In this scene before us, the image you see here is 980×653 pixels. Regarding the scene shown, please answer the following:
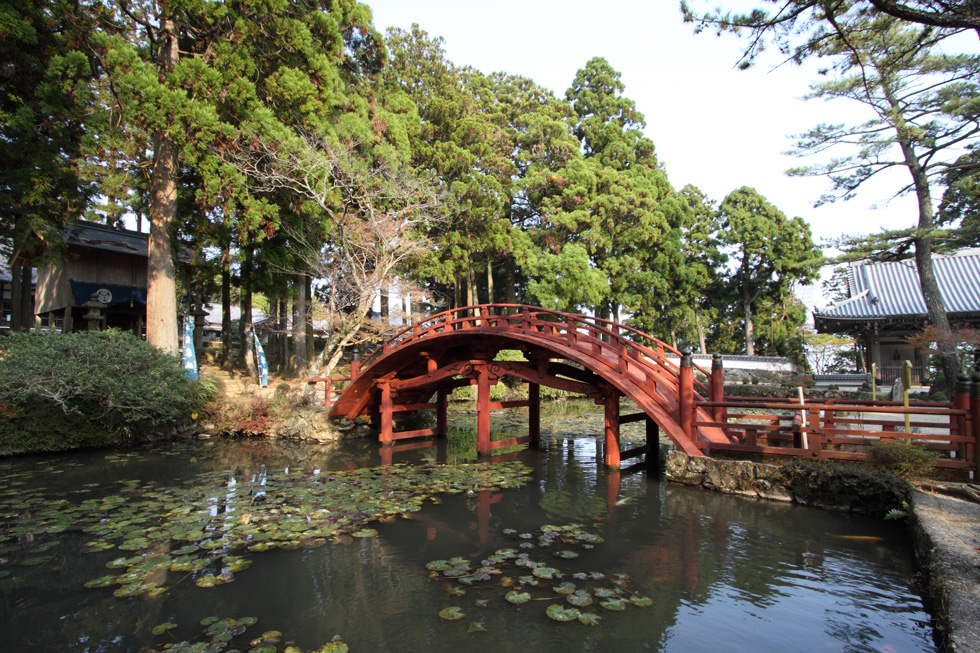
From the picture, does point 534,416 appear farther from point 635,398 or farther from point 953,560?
point 953,560

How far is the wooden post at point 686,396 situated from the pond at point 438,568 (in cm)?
105

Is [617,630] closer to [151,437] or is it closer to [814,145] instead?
[151,437]

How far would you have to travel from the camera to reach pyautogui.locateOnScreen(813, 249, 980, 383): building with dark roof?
1886 centimetres

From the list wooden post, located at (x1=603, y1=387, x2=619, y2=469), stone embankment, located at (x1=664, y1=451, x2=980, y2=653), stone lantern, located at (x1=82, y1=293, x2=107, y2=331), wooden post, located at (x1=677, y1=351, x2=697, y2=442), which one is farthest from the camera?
stone lantern, located at (x1=82, y1=293, x2=107, y2=331)

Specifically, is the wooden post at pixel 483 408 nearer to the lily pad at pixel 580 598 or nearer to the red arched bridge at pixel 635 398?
the red arched bridge at pixel 635 398

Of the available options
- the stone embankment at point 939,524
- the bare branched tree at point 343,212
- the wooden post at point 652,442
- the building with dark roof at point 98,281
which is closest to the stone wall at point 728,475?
the stone embankment at point 939,524

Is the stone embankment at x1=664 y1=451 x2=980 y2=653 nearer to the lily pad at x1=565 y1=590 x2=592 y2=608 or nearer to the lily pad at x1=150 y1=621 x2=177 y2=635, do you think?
the lily pad at x1=565 y1=590 x2=592 y2=608

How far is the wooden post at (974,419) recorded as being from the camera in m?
6.67

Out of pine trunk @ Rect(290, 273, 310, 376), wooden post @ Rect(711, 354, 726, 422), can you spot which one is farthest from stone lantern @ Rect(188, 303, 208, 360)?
wooden post @ Rect(711, 354, 726, 422)

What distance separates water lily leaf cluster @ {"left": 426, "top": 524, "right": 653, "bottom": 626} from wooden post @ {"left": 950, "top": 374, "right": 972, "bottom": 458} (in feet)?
15.6

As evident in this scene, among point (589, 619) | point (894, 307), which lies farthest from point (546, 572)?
point (894, 307)

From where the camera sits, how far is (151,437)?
13.8 meters

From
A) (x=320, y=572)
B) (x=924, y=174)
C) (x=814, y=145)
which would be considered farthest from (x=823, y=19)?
(x=924, y=174)

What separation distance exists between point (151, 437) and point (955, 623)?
608 inches
